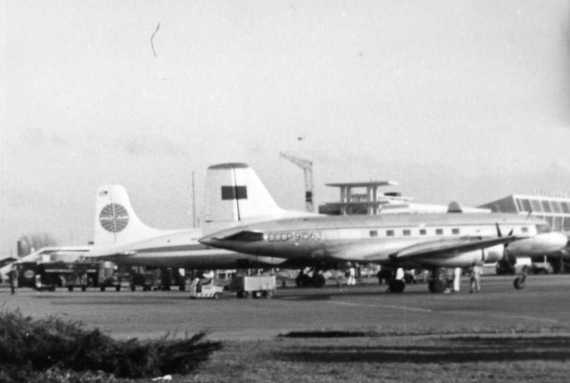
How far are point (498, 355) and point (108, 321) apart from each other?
46.9ft

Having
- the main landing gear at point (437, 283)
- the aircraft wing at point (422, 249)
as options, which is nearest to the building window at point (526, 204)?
the aircraft wing at point (422, 249)

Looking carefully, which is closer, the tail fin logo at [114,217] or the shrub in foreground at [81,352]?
the shrub in foreground at [81,352]

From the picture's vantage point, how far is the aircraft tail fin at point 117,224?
207 feet

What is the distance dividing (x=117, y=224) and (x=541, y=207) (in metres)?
94.2

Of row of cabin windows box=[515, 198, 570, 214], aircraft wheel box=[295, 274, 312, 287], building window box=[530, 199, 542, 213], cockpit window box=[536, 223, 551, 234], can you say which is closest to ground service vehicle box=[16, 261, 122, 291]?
aircraft wheel box=[295, 274, 312, 287]

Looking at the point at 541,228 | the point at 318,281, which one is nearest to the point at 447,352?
the point at 541,228

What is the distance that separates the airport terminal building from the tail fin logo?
85.6 metres

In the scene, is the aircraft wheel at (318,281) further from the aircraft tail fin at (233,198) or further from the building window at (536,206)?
the building window at (536,206)

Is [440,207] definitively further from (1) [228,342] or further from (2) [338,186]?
(1) [228,342]

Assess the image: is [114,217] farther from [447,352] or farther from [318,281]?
[447,352]

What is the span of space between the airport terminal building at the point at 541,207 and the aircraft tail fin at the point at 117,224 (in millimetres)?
85161

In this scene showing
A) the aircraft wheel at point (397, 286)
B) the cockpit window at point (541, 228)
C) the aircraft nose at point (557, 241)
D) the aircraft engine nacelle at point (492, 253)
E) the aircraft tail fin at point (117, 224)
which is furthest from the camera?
the aircraft tail fin at point (117, 224)

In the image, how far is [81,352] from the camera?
12250 millimetres

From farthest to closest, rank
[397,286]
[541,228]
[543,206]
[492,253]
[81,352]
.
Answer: [543,206], [541,228], [492,253], [397,286], [81,352]
